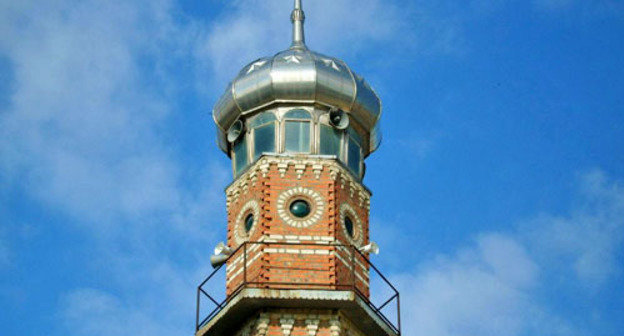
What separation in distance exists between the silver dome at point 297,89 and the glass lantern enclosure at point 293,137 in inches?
16.7

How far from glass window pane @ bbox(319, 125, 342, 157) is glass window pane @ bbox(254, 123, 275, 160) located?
5.22 feet

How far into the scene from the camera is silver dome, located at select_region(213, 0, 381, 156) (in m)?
55.2

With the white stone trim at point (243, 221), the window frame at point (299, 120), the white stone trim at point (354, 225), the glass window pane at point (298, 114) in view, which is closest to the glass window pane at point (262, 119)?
the window frame at point (299, 120)

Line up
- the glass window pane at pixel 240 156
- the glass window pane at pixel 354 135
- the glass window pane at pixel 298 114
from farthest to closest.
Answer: the glass window pane at pixel 354 135
the glass window pane at pixel 240 156
the glass window pane at pixel 298 114

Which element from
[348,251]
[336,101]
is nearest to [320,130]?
[336,101]

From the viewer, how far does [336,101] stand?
55.5 metres

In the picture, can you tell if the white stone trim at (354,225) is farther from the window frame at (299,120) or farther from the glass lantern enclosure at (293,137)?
the window frame at (299,120)

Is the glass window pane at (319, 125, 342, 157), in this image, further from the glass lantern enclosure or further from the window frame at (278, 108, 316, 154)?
the window frame at (278, 108, 316, 154)

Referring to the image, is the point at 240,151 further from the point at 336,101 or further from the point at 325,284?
the point at 325,284

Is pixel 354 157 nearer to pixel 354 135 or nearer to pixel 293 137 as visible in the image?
pixel 354 135

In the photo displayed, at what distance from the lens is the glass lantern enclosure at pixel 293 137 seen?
54719 mm

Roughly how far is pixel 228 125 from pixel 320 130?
3375mm

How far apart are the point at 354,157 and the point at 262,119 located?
3268 mm

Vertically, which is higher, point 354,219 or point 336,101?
point 336,101
